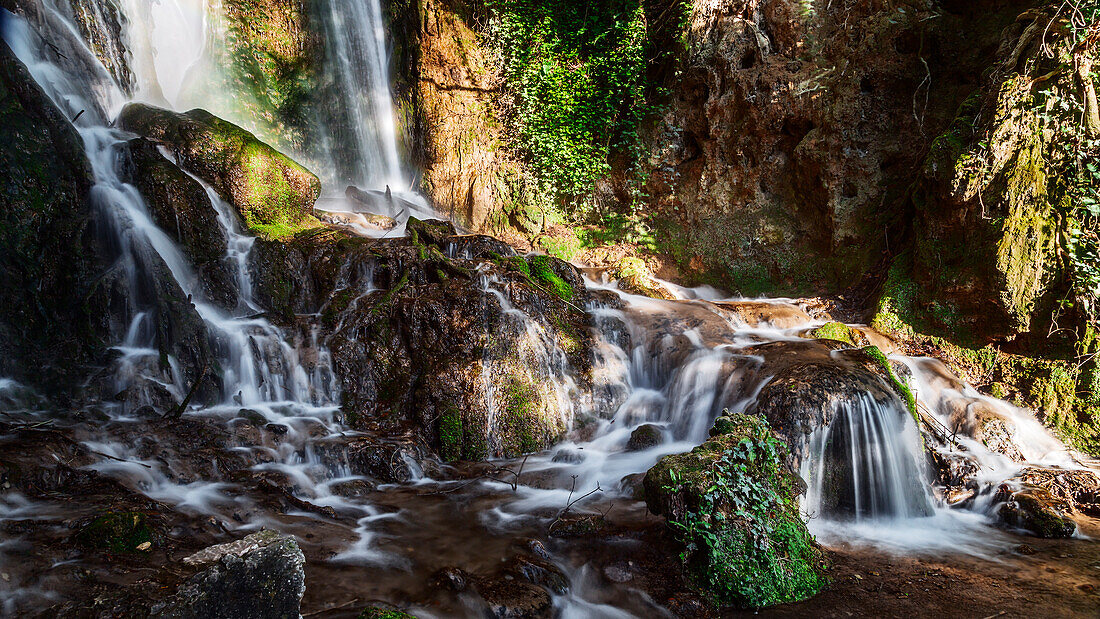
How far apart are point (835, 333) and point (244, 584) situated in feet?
24.7

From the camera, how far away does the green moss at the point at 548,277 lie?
7961 mm

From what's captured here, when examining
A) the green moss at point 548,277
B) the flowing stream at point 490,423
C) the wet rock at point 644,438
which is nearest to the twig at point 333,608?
the flowing stream at point 490,423

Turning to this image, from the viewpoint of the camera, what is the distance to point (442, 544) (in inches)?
163

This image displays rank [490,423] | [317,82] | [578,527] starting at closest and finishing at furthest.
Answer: [578,527]
[490,423]
[317,82]

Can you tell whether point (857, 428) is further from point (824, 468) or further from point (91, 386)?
point (91, 386)

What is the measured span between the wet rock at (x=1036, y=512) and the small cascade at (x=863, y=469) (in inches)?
24.5

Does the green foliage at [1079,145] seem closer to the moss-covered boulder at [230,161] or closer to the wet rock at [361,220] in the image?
the wet rock at [361,220]

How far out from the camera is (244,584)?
2.21 meters

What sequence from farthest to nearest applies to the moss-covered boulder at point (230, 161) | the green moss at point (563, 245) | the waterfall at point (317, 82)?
the green moss at point (563, 245)
the waterfall at point (317, 82)
the moss-covered boulder at point (230, 161)

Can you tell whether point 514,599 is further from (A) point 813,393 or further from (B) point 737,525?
(A) point 813,393

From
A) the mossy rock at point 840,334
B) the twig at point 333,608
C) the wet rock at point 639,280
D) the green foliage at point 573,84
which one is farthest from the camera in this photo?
the green foliage at point 573,84

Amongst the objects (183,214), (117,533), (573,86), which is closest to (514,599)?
(117,533)

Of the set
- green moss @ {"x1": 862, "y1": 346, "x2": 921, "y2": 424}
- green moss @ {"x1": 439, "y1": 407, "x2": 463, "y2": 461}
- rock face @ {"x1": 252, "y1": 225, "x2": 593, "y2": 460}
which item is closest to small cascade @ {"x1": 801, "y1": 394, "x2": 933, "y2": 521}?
green moss @ {"x1": 862, "y1": 346, "x2": 921, "y2": 424}

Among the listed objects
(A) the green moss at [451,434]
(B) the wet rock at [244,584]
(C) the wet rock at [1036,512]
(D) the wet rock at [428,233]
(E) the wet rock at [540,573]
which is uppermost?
(D) the wet rock at [428,233]
